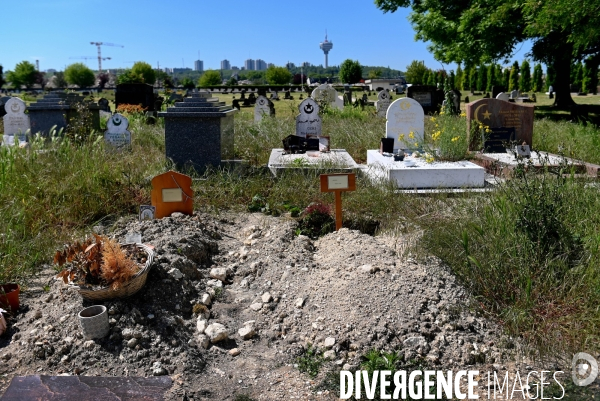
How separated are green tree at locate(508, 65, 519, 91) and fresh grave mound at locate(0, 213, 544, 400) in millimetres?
45073

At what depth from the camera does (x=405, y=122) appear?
Result: 9.74 m

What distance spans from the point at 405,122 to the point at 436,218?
4587mm

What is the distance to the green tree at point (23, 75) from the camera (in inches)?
3654

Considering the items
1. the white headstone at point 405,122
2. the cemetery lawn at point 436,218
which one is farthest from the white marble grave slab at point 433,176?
the white headstone at point 405,122

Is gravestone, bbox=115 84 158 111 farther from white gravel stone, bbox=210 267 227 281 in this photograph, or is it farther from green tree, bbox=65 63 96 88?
green tree, bbox=65 63 96 88

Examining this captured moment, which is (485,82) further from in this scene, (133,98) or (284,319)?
(284,319)

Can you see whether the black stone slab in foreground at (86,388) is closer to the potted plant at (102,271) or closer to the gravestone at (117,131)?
the potted plant at (102,271)

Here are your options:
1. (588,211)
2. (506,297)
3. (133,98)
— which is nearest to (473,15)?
(133,98)

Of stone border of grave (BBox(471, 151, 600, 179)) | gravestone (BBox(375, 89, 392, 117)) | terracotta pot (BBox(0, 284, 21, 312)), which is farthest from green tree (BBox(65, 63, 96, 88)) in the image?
terracotta pot (BBox(0, 284, 21, 312))

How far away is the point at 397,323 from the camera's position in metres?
3.89

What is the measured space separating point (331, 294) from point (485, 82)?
152 feet

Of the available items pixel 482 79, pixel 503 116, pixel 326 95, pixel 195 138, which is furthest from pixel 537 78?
pixel 195 138

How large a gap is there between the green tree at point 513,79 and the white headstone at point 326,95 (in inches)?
1221

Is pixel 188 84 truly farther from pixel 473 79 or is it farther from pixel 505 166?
pixel 505 166
